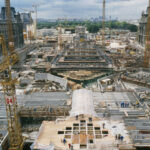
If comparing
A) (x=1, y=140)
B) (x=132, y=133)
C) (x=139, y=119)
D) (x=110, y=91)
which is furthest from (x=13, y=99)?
(x=110, y=91)

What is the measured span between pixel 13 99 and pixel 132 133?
36.2ft

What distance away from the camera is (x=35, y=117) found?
73.9ft

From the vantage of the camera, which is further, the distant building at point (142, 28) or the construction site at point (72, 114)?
the distant building at point (142, 28)

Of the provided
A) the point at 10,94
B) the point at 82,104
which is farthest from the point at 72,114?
the point at 10,94

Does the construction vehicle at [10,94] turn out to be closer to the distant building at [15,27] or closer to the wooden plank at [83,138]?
the wooden plank at [83,138]

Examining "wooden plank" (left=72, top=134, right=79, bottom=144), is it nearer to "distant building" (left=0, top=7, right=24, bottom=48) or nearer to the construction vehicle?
the construction vehicle

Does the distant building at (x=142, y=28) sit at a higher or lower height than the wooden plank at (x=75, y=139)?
higher

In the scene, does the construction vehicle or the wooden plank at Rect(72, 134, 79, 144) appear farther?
the wooden plank at Rect(72, 134, 79, 144)

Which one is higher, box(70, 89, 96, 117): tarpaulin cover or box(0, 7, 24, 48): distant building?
box(0, 7, 24, 48): distant building

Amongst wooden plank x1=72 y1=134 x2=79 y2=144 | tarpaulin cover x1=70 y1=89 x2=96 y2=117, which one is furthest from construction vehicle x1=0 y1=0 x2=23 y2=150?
tarpaulin cover x1=70 y1=89 x2=96 y2=117

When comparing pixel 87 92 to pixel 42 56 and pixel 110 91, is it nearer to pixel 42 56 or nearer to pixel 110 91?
pixel 110 91

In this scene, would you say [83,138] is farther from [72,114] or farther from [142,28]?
[142,28]

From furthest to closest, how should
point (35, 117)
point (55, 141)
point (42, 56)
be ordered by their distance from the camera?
point (42, 56)
point (35, 117)
point (55, 141)

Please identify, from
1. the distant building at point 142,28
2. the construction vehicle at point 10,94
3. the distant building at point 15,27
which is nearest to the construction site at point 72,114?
the construction vehicle at point 10,94
